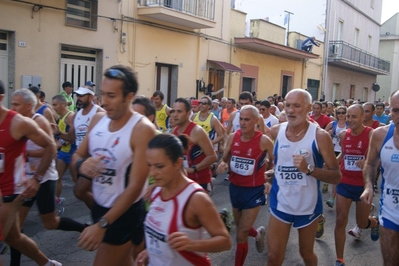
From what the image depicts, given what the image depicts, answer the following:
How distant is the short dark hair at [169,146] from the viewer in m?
2.78

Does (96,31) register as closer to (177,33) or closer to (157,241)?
(177,33)

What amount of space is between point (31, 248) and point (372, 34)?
1579 inches

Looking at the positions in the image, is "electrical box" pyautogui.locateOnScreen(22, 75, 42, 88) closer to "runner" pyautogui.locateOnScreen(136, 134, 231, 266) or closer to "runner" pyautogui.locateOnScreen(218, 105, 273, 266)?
"runner" pyautogui.locateOnScreen(218, 105, 273, 266)

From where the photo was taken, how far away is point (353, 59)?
107 ft

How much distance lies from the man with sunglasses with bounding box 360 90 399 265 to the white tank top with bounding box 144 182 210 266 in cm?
186

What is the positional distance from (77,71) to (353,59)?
24.0 meters

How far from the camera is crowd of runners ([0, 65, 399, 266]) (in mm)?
2834

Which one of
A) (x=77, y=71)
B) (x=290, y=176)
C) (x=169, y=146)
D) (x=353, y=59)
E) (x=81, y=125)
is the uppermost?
(x=353, y=59)

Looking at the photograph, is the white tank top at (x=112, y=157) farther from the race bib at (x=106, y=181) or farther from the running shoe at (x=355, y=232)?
the running shoe at (x=355, y=232)

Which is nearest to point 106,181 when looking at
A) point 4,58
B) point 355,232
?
point 355,232

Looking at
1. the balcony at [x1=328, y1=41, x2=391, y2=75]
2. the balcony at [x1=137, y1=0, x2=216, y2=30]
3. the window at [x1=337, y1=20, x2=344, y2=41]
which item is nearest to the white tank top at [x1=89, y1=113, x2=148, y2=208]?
the balcony at [x1=137, y1=0, x2=216, y2=30]

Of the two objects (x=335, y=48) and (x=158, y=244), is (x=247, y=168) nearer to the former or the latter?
(x=158, y=244)

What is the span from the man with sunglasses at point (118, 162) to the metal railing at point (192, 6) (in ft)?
42.4

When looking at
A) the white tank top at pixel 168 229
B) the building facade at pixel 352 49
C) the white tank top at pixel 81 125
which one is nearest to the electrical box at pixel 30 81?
the white tank top at pixel 81 125
